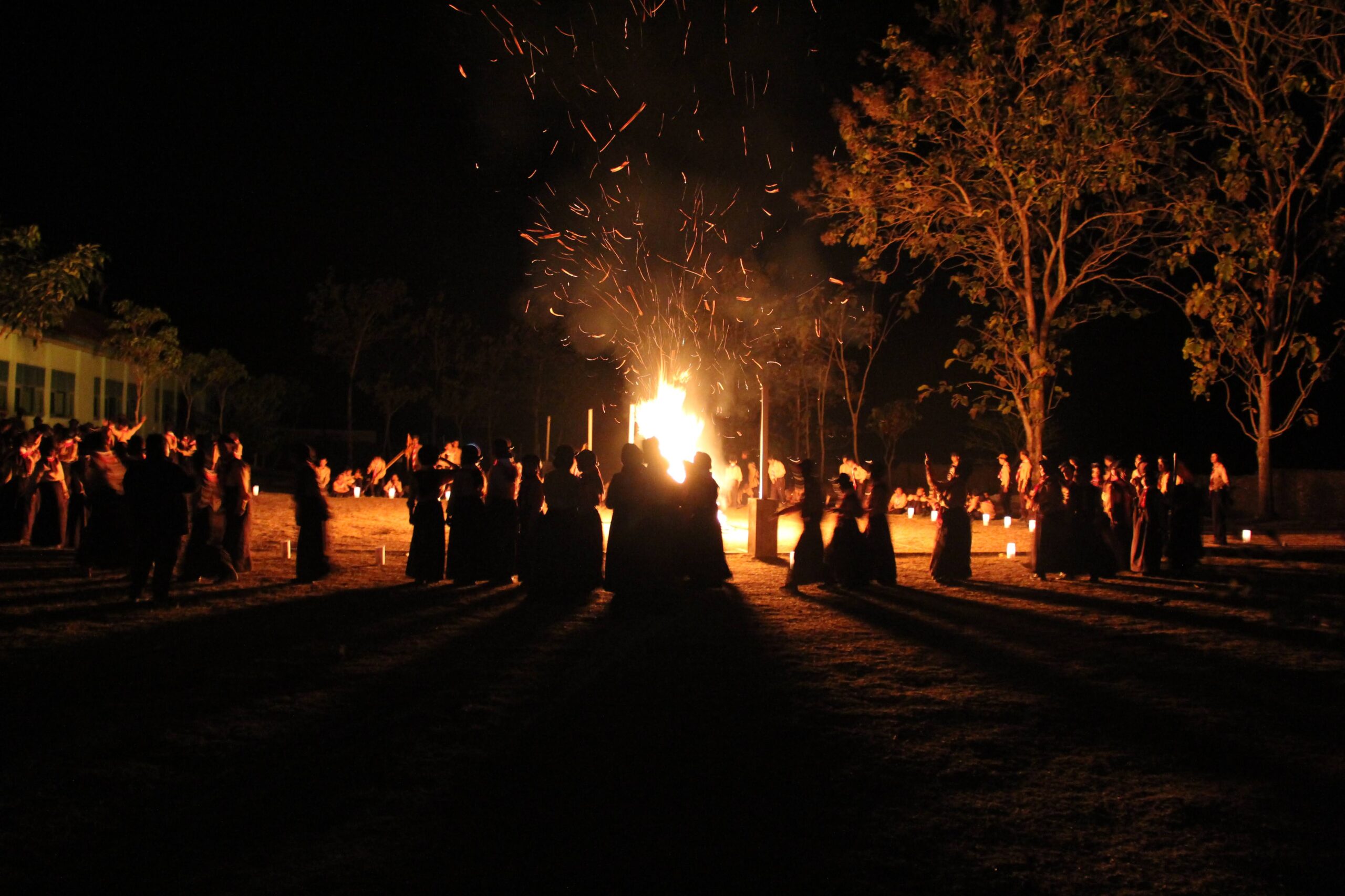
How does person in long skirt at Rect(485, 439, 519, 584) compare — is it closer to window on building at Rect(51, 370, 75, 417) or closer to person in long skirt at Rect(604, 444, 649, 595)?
person in long skirt at Rect(604, 444, 649, 595)

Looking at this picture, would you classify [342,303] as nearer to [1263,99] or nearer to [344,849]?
[1263,99]

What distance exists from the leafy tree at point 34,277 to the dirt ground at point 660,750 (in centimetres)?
971

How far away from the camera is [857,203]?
1875 centimetres

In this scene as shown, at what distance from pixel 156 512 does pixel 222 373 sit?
32187 millimetres

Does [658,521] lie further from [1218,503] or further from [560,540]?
[1218,503]

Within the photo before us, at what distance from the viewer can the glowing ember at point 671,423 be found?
65.9 feet

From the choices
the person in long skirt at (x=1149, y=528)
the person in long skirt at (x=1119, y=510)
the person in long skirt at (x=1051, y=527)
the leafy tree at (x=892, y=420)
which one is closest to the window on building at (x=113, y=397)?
the leafy tree at (x=892, y=420)

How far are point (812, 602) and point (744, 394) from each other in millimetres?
26363

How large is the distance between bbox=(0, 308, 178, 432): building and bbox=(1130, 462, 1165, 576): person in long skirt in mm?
24963

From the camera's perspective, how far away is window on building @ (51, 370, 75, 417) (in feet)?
112

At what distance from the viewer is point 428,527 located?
12.1 m

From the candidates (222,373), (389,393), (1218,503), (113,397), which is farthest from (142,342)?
(1218,503)

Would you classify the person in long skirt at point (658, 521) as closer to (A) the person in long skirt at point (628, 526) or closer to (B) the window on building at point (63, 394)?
(A) the person in long skirt at point (628, 526)

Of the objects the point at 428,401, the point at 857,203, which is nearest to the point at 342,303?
the point at 428,401
